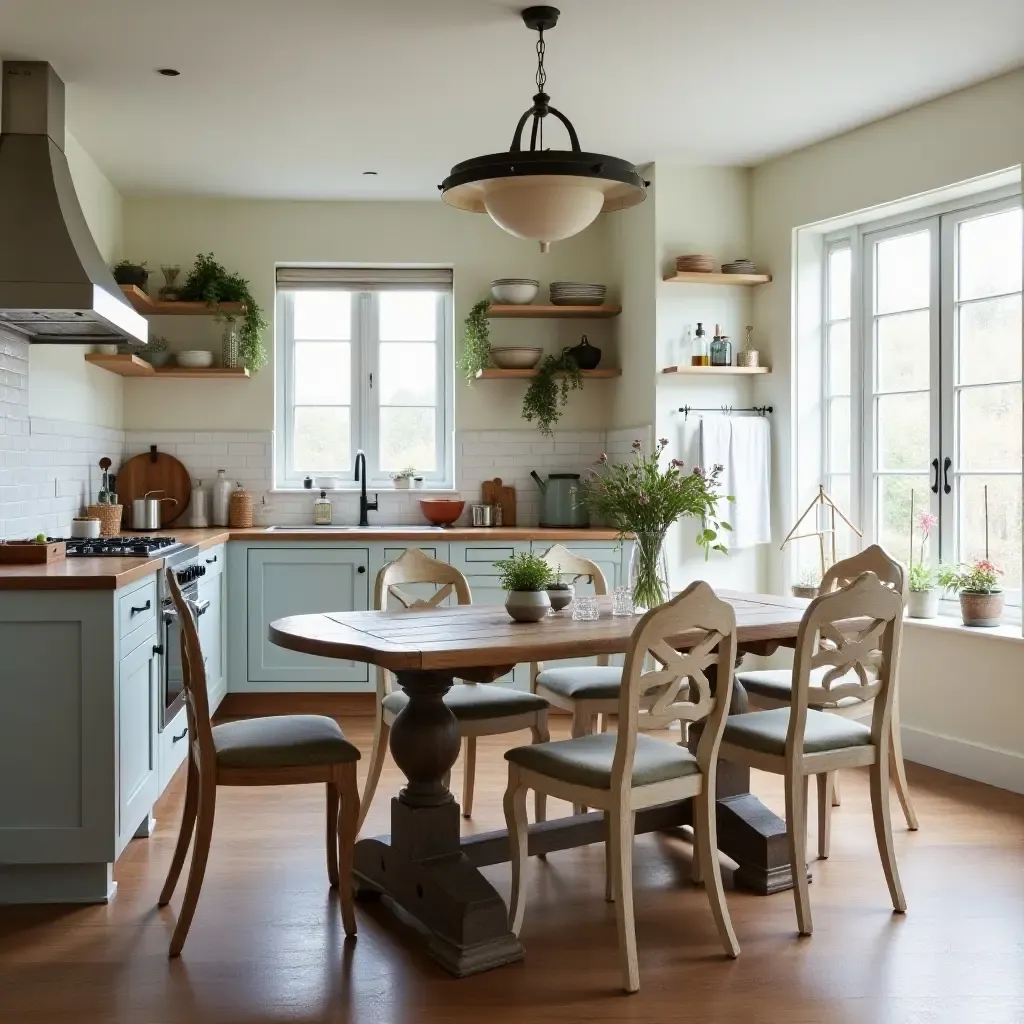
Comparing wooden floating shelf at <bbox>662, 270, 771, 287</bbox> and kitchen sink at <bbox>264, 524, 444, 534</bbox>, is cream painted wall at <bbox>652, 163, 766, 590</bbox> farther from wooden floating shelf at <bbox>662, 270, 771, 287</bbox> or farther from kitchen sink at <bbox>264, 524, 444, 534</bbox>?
kitchen sink at <bbox>264, 524, 444, 534</bbox>

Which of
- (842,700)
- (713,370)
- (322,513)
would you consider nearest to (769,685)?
(842,700)

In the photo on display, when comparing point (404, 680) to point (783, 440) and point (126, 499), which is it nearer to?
point (783, 440)

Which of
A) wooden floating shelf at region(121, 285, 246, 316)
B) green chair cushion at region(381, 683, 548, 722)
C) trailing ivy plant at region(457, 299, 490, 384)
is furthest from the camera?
trailing ivy plant at region(457, 299, 490, 384)

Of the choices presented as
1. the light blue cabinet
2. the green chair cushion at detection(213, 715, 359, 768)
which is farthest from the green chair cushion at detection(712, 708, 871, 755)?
the light blue cabinet

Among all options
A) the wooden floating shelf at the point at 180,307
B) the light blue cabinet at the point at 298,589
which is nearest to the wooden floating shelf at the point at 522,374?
the light blue cabinet at the point at 298,589

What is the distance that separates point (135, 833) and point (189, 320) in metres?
3.22

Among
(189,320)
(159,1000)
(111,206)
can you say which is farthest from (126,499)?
(159,1000)

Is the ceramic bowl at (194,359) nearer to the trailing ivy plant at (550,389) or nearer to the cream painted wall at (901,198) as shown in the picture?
the trailing ivy plant at (550,389)

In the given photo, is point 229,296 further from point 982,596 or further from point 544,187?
point 982,596

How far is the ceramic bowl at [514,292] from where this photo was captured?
20.0ft

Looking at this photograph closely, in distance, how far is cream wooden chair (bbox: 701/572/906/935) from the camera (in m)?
3.03

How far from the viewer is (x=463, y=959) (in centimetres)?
279

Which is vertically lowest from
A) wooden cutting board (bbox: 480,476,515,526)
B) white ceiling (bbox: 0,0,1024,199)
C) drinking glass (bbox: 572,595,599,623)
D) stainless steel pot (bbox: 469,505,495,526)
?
drinking glass (bbox: 572,595,599,623)

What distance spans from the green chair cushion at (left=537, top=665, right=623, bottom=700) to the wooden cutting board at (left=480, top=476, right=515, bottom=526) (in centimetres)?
236
